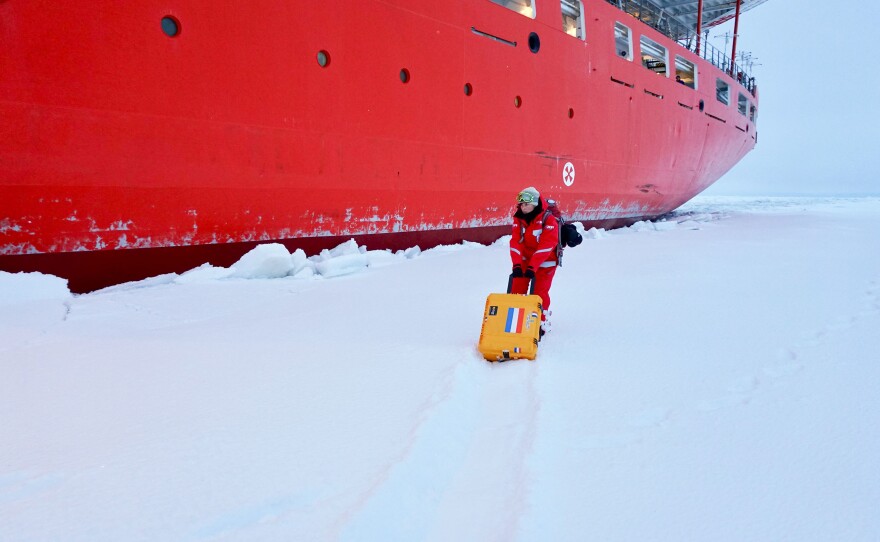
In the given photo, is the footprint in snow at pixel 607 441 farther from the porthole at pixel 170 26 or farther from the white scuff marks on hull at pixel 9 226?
the porthole at pixel 170 26

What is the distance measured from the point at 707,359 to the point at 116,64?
4.73m

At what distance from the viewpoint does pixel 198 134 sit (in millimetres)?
4586

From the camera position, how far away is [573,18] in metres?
8.52

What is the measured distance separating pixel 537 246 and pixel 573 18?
21.5 feet

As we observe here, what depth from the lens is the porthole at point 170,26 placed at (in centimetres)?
436

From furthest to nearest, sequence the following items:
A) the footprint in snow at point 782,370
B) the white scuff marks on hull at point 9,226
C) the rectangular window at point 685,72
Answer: the rectangular window at point 685,72 < the white scuff marks on hull at point 9,226 < the footprint in snow at point 782,370

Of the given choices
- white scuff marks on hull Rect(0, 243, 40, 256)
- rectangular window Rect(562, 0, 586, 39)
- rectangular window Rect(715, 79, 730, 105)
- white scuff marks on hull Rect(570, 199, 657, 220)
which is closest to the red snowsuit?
white scuff marks on hull Rect(0, 243, 40, 256)

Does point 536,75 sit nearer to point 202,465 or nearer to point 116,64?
point 116,64

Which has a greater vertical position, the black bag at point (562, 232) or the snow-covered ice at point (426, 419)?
the black bag at point (562, 232)

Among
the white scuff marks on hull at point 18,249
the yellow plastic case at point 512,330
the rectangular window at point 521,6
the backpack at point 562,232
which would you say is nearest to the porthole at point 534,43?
the rectangular window at point 521,6

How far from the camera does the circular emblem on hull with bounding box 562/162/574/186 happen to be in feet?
27.7

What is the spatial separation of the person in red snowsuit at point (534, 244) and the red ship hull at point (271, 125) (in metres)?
2.68

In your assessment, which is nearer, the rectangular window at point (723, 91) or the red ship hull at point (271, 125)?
the red ship hull at point (271, 125)

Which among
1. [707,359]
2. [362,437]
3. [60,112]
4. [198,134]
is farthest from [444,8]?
[362,437]
